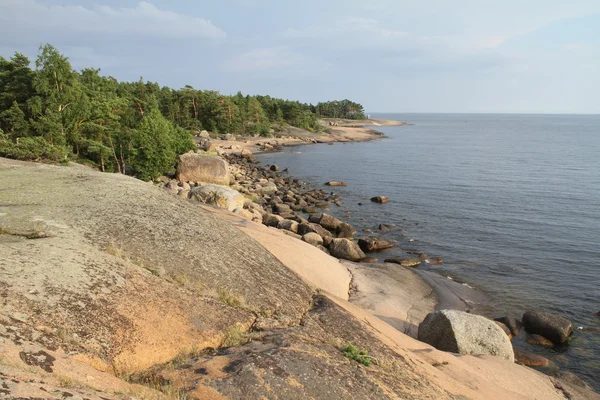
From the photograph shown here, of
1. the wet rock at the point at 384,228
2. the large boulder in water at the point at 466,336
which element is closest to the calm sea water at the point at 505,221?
the wet rock at the point at 384,228

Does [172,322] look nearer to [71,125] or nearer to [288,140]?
[71,125]

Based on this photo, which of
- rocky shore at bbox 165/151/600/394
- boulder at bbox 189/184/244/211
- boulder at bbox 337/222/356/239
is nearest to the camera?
rocky shore at bbox 165/151/600/394

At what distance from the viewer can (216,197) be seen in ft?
93.4

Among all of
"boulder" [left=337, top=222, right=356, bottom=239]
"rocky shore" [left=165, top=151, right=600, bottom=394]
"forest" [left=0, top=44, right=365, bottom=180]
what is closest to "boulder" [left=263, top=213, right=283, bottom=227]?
"rocky shore" [left=165, top=151, right=600, bottom=394]

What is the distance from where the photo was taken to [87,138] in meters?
37.7

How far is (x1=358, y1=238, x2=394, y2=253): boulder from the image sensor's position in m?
29.4

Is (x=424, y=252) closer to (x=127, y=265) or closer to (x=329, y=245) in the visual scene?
(x=329, y=245)

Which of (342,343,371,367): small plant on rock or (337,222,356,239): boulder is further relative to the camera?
(337,222,356,239): boulder

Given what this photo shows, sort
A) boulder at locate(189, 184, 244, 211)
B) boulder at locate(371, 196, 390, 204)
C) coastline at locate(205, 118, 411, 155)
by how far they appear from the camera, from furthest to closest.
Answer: coastline at locate(205, 118, 411, 155)
boulder at locate(371, 196, 390, 204)
boulder at locate(189, 184, 244, 211)

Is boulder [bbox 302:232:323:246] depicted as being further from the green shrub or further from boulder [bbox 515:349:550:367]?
the green shrub

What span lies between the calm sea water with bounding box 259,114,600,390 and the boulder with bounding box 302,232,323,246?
4.80 metres

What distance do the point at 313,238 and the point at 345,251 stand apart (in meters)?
2.33

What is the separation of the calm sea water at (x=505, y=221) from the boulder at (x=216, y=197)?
11.4 metres

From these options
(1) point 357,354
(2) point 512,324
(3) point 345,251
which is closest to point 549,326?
(2) point 512,324
